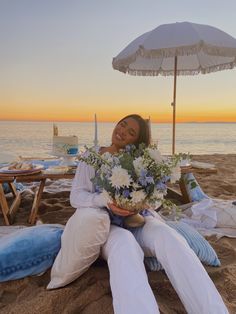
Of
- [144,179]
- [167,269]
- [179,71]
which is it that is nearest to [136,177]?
[144,179]

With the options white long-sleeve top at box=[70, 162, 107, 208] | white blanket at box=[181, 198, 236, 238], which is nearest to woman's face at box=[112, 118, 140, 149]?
white long-sleeve top at box=[70, 162, 107, 208]

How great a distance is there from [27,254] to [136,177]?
86cm

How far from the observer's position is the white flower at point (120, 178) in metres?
1.75

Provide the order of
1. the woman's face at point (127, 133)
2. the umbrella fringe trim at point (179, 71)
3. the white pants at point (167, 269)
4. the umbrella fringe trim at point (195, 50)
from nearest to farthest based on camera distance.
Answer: the white pants at point (167, 269) → the woman's face at point (127, 133) → the umbrella fringe trim at point (195, 50) → the umbrella fringe trim at point (179, 71)

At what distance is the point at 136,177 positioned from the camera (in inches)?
71.9

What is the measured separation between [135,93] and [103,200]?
54.8ft

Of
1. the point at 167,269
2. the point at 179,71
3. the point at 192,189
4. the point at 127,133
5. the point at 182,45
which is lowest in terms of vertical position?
the point at 192,189

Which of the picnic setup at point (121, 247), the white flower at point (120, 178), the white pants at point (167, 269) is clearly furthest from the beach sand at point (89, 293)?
the white flower at point (120, 178)

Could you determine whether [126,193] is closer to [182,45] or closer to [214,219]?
[214,219]

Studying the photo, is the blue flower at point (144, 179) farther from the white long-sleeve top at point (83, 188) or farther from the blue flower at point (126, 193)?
the white long-sleeve top at point (83, 188)

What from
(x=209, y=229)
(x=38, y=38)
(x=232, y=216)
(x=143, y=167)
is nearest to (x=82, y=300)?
(x=143, y=167)

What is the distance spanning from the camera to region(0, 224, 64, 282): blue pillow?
212cm

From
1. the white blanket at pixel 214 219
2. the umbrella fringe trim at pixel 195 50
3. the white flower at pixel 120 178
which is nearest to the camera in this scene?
the white flower at pixel 120 178

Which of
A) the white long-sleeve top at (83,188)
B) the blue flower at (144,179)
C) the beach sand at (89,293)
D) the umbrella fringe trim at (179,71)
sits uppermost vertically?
the umbrella fringe trim at (179,71)
